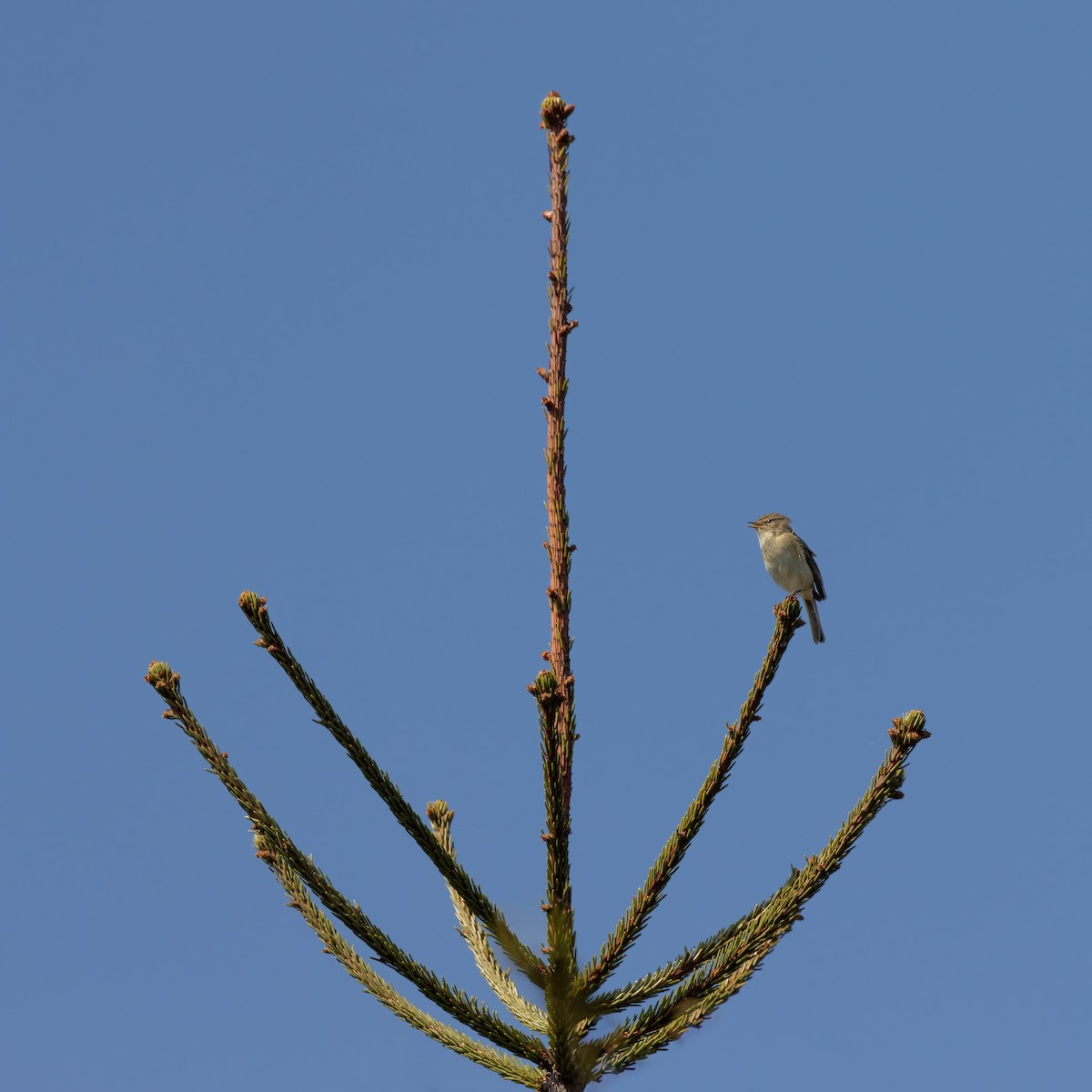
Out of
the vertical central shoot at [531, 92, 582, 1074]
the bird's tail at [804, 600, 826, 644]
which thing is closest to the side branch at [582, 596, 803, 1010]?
the vertical central shoot at [531, 92, 582, 1074]

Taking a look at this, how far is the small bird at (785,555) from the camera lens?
11.6 metres

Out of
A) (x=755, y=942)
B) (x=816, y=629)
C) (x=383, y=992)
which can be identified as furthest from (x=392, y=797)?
(x=816, y=629)

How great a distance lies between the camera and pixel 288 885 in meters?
4.58

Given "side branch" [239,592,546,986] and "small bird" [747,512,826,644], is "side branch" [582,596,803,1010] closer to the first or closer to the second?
"side branch" [239,592,546,986]

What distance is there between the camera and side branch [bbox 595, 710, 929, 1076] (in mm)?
4055

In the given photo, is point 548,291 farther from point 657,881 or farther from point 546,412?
point 657,881

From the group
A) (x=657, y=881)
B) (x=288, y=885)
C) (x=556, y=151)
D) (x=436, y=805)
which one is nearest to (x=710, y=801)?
(x=657, y=881)

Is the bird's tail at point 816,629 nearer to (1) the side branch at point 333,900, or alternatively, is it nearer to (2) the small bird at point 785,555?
(2) the small bird at point 785,555

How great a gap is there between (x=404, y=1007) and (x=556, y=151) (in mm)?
3205

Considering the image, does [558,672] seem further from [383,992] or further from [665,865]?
[383,992]

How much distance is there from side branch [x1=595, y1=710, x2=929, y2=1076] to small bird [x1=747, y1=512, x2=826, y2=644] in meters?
7.57

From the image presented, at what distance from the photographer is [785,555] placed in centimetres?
1159

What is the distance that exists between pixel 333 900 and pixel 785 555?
8076 millimetres

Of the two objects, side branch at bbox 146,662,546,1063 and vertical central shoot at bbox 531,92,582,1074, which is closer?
vertical central shoot at bbox 531,92,582,1074
